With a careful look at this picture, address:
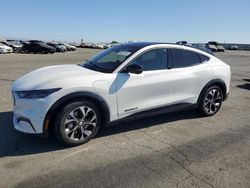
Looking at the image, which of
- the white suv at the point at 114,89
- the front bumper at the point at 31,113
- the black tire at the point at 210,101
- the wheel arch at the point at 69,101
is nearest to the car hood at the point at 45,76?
the white suv at the point at 114,89

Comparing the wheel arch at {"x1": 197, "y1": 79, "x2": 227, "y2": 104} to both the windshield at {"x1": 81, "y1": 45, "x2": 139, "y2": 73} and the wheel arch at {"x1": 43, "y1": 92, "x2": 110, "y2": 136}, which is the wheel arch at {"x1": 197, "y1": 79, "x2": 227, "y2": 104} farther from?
the wheel arch at {"x1": 43, "y1": 92, "x2": 110, "y2": 136}

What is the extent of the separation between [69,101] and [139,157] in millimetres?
1355

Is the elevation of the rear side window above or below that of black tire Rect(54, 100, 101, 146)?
above

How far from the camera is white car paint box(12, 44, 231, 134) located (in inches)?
158

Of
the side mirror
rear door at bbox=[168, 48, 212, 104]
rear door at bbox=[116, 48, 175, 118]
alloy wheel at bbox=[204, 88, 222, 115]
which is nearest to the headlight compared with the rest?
rear door at bbox=[116, 48, 175, 118]

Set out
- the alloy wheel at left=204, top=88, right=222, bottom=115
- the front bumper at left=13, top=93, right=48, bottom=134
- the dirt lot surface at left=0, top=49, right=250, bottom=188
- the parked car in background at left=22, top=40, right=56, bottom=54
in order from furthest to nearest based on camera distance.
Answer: the parked car in background at left=22, top=40, right=56, bottom=54 < the alloy wheel at left=204, top=88, right=222, bottom=115 < the front bumper at left=13, top=93, right=48, bottom=134 < the dirt lot surface at left=0, top=49, right=250, bottom=188

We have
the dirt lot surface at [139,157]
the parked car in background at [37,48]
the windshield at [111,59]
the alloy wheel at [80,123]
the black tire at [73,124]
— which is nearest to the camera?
the dirt lot surface at [139,157]

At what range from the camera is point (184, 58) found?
18.1 ft

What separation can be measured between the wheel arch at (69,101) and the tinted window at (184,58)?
1.75m

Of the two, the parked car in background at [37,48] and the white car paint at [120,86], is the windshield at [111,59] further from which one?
the parked car in background at [37,48]

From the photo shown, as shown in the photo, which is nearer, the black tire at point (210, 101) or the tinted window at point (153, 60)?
the tinted window at point (153, 60)

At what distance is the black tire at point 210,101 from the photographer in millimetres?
5820

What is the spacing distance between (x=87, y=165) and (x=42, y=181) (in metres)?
0.66

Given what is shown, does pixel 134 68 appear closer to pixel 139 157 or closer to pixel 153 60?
pixel 153 60
